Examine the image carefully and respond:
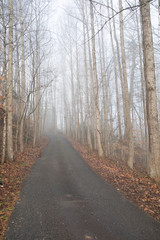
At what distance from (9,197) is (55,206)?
148cm

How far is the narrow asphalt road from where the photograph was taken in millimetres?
2908

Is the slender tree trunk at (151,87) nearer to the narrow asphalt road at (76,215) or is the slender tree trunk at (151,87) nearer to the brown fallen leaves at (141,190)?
the brown fallen leaves at (141,190)

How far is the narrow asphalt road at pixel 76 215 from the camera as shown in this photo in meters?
2.91

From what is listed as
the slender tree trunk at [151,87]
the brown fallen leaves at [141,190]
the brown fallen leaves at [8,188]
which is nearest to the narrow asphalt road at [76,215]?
the brown fallen leaves at [8,188]

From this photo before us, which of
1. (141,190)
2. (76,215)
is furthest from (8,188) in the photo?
(141,190)

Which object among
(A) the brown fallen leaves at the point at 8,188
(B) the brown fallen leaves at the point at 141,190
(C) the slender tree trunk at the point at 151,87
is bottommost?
(B) the brown fallen leaves at the point at 141,190

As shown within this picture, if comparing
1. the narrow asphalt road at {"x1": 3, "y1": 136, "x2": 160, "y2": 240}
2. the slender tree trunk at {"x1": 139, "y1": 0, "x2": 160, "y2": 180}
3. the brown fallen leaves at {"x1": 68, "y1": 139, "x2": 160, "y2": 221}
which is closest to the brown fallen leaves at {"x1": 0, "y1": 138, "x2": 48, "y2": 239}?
the narrow asphalt road at {"x1": 3, "y1": 136, "x2": 160, "y2": 240}

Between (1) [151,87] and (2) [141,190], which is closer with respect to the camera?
(2) [141,190]

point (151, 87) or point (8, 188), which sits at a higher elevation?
point (151, 87)

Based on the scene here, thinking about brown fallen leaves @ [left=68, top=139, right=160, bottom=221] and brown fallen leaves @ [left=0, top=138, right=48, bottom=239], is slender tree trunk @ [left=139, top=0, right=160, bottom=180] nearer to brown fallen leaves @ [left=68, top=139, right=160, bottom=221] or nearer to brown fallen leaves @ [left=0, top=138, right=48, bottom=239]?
brown fallen leaves @ [left=68, top=139, right=160, bottom=221]

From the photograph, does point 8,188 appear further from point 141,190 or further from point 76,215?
point 141,190

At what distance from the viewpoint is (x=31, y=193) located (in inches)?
191

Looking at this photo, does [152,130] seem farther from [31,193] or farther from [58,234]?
[31,193]

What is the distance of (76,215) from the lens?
361cm
